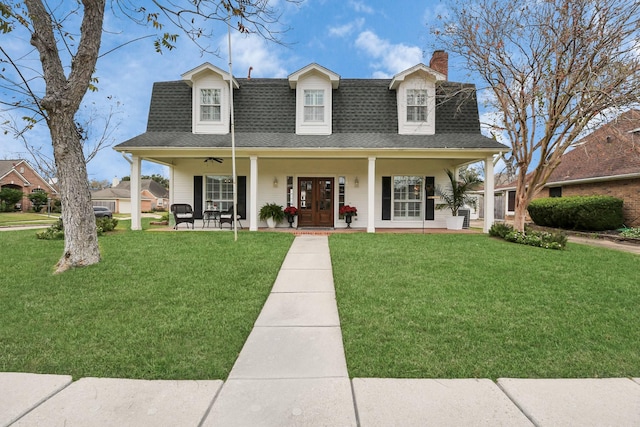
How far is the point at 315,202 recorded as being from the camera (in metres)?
12.7

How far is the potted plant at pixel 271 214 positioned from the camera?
12.1 m

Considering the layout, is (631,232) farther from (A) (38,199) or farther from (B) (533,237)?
(A) (38,199)

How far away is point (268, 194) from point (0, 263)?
7.95 metres

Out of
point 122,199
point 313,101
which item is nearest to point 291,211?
point 313,101

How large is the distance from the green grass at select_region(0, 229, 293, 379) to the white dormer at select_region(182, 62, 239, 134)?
6.44 m

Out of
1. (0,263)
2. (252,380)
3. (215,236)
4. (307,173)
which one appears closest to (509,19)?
(307,173)

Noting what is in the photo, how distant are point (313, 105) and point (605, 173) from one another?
12.9 meters

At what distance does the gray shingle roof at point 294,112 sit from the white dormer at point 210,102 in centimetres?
39

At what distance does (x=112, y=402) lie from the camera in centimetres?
228

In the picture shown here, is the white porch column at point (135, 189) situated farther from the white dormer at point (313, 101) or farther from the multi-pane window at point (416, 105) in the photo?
the multi-pane window at point (416, 105)

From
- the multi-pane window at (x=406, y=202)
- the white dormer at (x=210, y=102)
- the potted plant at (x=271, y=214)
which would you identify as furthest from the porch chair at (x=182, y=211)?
the multi-pane window at (x=406, y=202)

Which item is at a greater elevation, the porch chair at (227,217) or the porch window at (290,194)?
the porch window at (290,194)

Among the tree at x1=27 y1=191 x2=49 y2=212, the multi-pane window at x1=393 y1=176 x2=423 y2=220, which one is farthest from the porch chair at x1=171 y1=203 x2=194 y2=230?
the tree at x1=27 y1=191 x2=49 y2=212

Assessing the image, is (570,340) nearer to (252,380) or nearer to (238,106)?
(252,380)
